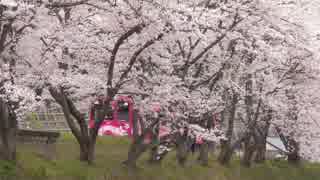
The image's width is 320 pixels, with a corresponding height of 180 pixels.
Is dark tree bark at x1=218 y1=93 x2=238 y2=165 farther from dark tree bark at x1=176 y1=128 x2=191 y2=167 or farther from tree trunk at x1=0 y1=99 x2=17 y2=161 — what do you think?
tree trunk at x1=0 y1=99 x2=17 y2=161

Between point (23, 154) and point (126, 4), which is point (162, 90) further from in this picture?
point (23, 154)

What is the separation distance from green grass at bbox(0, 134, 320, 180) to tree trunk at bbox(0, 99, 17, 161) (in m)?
0.32

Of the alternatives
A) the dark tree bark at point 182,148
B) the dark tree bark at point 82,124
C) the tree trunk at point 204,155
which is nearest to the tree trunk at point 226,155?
the tree trunk at point 204,155

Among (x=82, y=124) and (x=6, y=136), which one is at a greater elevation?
(x=82, y=124)

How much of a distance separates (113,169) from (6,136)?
2.94 m

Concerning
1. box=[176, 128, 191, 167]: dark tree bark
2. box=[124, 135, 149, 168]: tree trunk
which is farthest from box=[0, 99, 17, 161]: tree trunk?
box=[176, 128, 191, 167]: dark tree bark

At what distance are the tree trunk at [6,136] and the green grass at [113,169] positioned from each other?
316mm

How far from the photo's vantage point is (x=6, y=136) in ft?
43.3

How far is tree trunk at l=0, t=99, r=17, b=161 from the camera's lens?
12977mm

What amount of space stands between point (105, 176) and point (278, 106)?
8.15m

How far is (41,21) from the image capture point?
12.9 meters

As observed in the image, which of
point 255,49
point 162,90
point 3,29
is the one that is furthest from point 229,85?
point 3,29

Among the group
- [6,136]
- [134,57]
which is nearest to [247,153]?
[134,57]

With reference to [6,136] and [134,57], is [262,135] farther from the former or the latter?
[6,136]
